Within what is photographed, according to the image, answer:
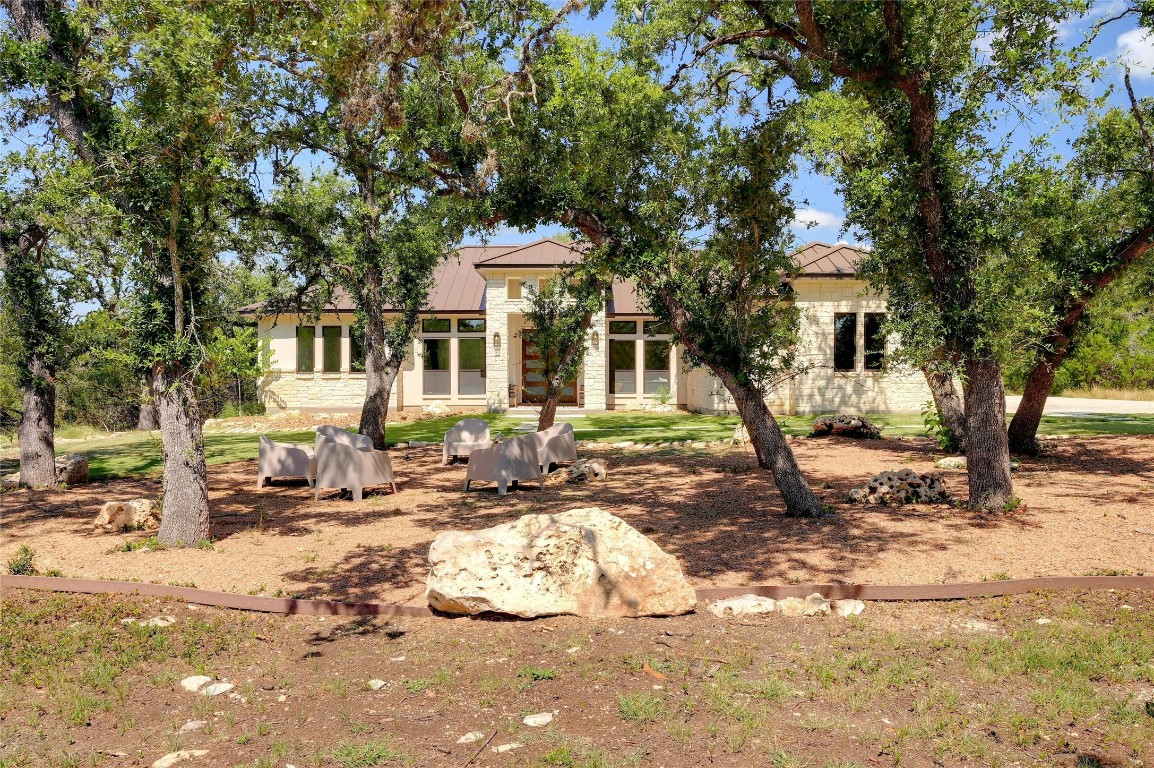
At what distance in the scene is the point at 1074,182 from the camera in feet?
40.9

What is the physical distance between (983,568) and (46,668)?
23.1ft

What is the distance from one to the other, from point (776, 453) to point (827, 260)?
15.7 meters

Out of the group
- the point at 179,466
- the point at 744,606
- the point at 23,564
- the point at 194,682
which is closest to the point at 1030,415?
the point at 744,606

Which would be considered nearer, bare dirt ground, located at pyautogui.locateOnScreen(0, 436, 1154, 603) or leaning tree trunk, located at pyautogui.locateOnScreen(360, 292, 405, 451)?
bare dirt ground, located at pyautogui.locateOnScreen(0, 436, 1154, 603)

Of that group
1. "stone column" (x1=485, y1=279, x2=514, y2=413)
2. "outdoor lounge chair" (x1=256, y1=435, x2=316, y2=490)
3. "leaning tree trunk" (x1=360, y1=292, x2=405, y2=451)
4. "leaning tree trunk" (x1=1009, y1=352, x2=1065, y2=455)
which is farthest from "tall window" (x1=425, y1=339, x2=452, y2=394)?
"leaning tree trunk" (x1=1009, y1=352, x2=1065, y2=455)

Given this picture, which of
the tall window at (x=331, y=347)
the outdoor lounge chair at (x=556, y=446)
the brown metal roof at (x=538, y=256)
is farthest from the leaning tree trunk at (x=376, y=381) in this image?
the tall window at (x=331, y=347)

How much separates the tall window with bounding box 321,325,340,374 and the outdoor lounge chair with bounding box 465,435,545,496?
657 inches

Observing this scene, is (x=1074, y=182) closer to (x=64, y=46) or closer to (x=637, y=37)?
(x=637, y=37)

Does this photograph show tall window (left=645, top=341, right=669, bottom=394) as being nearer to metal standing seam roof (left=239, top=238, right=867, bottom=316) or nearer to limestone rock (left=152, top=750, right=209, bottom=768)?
metal standing seam roof (left=239, top=238, right=867, bottom=316)

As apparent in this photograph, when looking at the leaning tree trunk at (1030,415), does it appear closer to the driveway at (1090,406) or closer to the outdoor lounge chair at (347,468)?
the driveway at (1090,406)

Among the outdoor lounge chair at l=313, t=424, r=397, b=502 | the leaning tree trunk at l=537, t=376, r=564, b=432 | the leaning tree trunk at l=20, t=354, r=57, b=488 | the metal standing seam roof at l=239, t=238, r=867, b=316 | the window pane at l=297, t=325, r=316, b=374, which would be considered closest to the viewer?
the outdoor lounge chair at l=313, t=424, r=397, b=502

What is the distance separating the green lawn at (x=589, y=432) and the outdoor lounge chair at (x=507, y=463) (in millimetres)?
5757

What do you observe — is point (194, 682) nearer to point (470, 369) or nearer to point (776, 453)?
point (776, 453)

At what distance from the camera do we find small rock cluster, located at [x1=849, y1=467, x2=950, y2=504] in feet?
32.4
